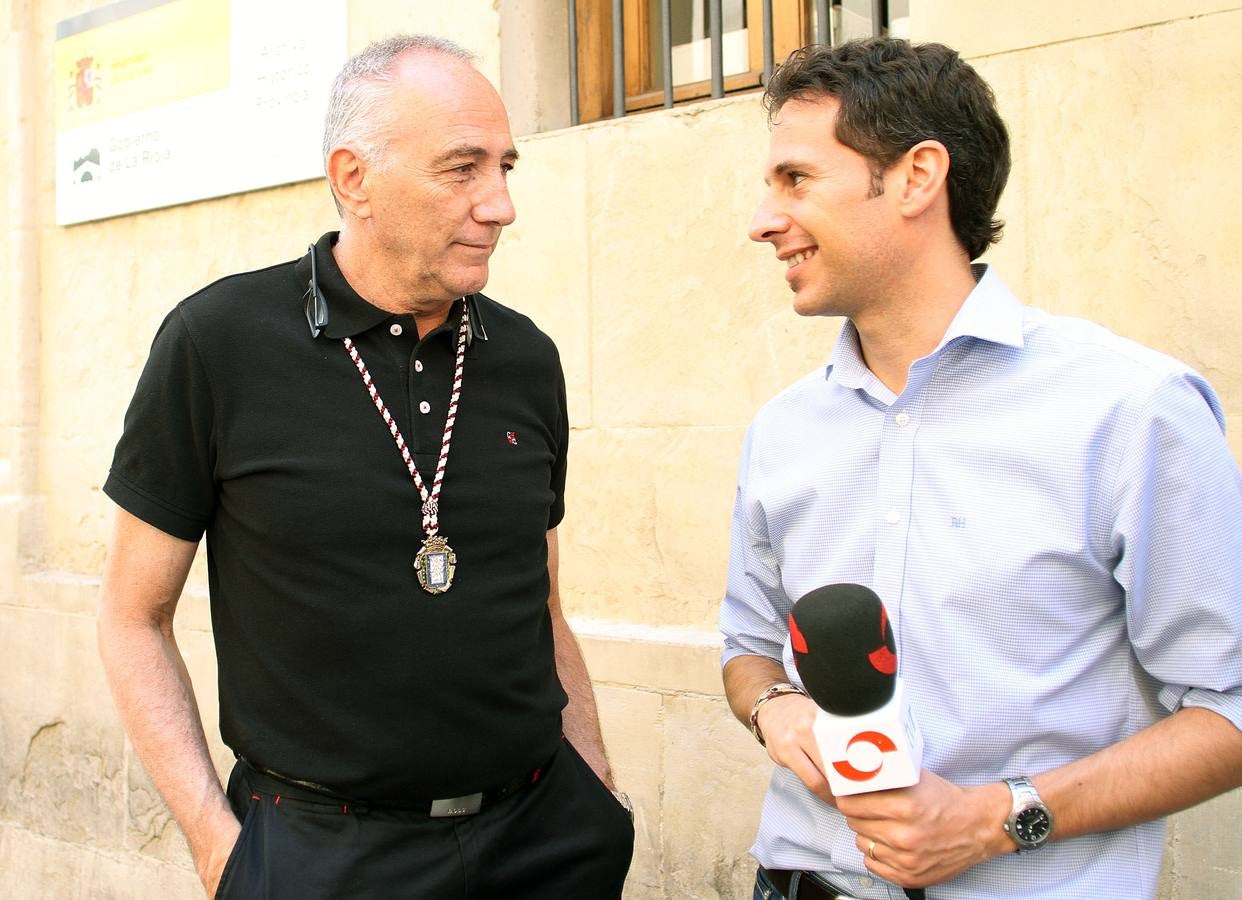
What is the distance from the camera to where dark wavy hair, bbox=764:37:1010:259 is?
2.06m

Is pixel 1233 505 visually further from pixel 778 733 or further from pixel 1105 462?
pixel 778 733

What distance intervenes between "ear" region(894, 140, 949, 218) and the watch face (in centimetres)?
93

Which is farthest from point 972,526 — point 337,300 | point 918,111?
point 337,300

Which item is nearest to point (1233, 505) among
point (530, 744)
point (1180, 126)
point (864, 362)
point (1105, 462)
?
point (1105, 462)

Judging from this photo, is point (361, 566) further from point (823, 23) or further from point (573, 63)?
point (573, 63)

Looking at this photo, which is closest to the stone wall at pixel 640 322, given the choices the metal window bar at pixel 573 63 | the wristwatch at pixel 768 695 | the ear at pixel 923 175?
the metal window bar at pixel 573 63

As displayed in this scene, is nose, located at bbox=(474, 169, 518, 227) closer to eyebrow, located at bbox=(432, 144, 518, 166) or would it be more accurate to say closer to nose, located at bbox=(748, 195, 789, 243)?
eyebrow, located at bbox=(432, 144, 518, 166)

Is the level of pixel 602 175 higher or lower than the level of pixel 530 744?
higher

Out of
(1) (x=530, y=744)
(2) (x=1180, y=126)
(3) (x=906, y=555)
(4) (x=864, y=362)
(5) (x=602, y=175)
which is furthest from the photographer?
(5) (x=602, y=175)

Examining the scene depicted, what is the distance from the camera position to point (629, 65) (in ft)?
14.8

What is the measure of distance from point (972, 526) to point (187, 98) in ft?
14.8

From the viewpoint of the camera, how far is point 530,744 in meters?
2.40

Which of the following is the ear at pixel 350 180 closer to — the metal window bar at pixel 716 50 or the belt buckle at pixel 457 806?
the belt buckle at pixel 457 806

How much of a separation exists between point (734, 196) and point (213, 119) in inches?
98.5
